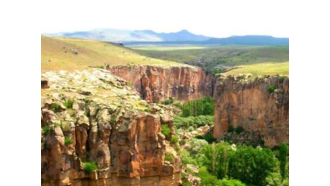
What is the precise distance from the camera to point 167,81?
9681cm

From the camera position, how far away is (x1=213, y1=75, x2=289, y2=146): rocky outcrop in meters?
57.8

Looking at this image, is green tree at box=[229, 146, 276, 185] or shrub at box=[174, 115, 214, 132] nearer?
green tree at box=[229, 146, 276, 185]

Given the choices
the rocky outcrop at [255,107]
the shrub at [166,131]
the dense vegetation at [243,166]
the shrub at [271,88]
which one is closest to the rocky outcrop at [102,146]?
the shrub at [166,131]

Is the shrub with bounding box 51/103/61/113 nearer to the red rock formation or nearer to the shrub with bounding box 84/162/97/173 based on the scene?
the red rock formation

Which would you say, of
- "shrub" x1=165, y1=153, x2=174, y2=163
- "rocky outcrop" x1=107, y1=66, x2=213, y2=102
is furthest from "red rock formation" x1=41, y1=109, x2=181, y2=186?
"rocky outcrop" x1=107, y1=66, x2=213, y2=102

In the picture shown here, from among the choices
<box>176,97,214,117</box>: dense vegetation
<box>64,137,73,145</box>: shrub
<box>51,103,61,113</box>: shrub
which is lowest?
<box>176,97,214,117</box>: dense vegetation

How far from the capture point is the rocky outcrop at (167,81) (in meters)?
83.1

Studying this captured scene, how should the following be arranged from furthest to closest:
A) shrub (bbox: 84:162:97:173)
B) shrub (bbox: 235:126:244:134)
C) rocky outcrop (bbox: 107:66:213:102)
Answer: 1. rocky outcrop (bbox: 107:66:213:102)
2. shrub (bbox: 235:126:244:134)
3. shrub (bbox: 84:162:97:173)

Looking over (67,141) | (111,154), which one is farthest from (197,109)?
(67,141)

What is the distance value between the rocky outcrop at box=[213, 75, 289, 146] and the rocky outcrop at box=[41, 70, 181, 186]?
34.0 meters

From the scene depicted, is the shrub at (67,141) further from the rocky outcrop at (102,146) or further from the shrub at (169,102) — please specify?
the shrub at (169,102)
